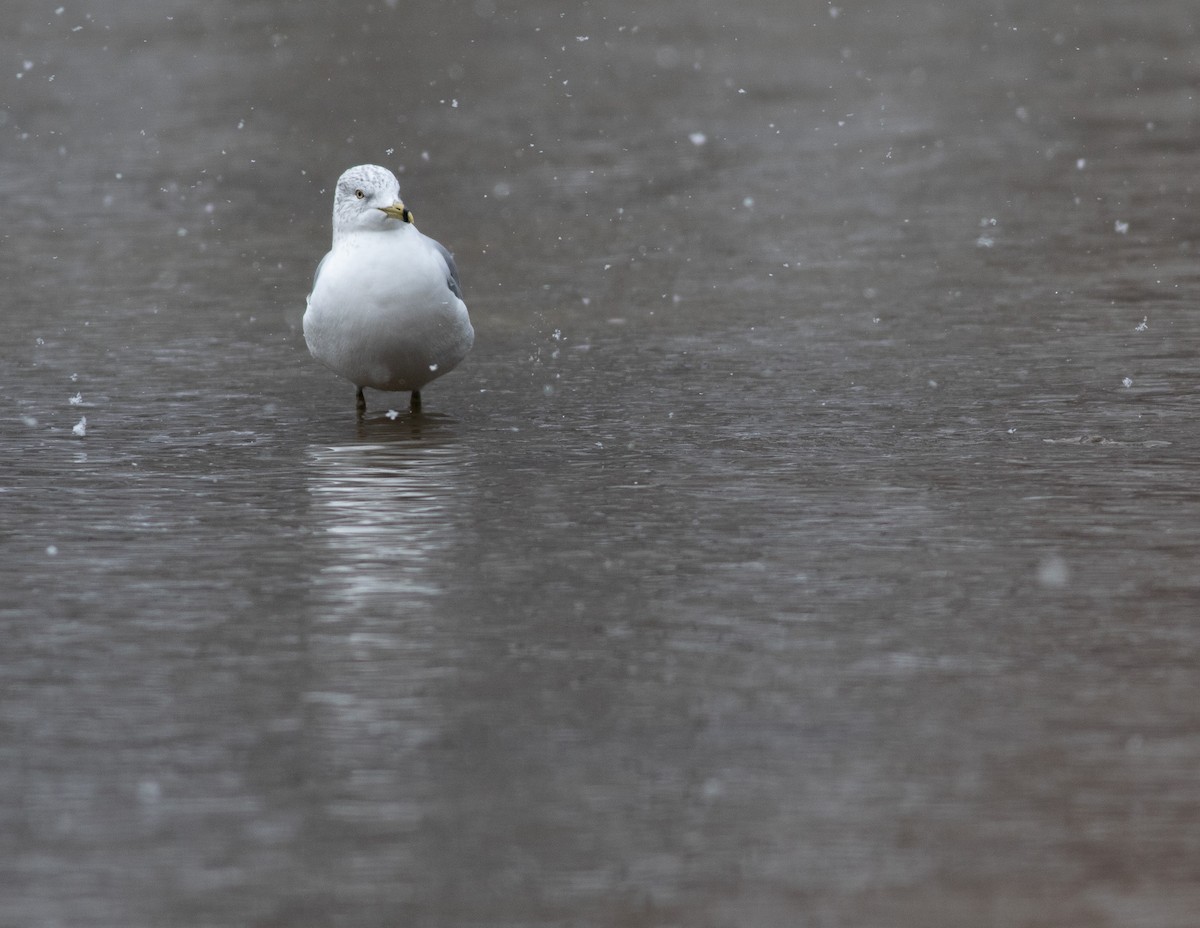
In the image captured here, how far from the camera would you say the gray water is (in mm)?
4621

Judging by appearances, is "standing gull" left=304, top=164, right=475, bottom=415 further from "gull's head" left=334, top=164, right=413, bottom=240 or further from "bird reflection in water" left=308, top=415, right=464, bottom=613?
"bird reflection in water" left=308, top=415, right=464, bottom=613

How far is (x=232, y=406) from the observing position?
920 centimetres

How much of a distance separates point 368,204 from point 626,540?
2.39 m

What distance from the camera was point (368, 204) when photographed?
8797mm

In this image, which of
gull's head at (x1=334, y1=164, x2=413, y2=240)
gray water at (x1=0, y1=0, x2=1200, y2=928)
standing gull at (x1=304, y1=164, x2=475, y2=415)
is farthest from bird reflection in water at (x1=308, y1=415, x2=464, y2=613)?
gull's head at (x1=334, y1=164, x2=413, y2=240)

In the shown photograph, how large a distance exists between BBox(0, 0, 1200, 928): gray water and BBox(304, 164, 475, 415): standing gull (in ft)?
0.99

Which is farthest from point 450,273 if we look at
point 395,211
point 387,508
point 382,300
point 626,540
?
point 626,540

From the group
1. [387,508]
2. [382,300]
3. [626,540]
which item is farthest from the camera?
[382,300]

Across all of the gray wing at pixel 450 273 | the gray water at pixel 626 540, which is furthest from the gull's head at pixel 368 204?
the gray water at pixel 626 540

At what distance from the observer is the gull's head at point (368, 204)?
28.8ft

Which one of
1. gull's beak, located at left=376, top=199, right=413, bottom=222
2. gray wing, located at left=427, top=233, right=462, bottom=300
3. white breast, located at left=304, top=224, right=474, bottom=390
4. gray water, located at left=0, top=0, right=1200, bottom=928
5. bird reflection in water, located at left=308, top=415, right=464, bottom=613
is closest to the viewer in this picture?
gray water, located at left=0, top=0, right=1200, bottom=928

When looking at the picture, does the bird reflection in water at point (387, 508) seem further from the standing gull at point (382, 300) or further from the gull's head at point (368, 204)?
the gull's head at point (368, 204)

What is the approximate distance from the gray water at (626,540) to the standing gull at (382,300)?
0.30 meters

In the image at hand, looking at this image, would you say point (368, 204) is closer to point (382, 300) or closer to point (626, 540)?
point (382, 300)
